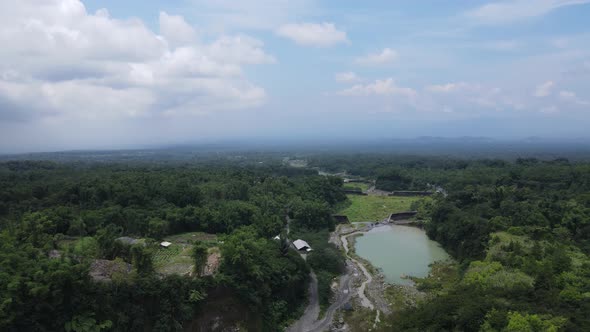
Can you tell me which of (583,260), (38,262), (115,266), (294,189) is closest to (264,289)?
(115,266)

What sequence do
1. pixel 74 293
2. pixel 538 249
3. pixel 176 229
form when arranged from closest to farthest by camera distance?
1. pixel 74 293
2. pixel 538 249
3. pixel 176 229

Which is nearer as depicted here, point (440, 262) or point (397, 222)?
point (440, 262)

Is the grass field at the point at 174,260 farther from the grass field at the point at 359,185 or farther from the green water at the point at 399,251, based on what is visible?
the grass field at the point at 359,185

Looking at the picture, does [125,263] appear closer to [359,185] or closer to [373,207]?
[373,207]

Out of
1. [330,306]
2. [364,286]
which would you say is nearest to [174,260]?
[330,306]

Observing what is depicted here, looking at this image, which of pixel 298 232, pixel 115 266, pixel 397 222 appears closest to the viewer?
pixel 115 266

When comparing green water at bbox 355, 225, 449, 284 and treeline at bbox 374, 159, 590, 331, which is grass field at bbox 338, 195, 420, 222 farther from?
treeline at bbox 374, 159, 590, 331

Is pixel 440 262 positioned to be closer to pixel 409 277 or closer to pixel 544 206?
pixel 409 277

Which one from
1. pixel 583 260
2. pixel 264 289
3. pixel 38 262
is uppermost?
pixel 38 262
